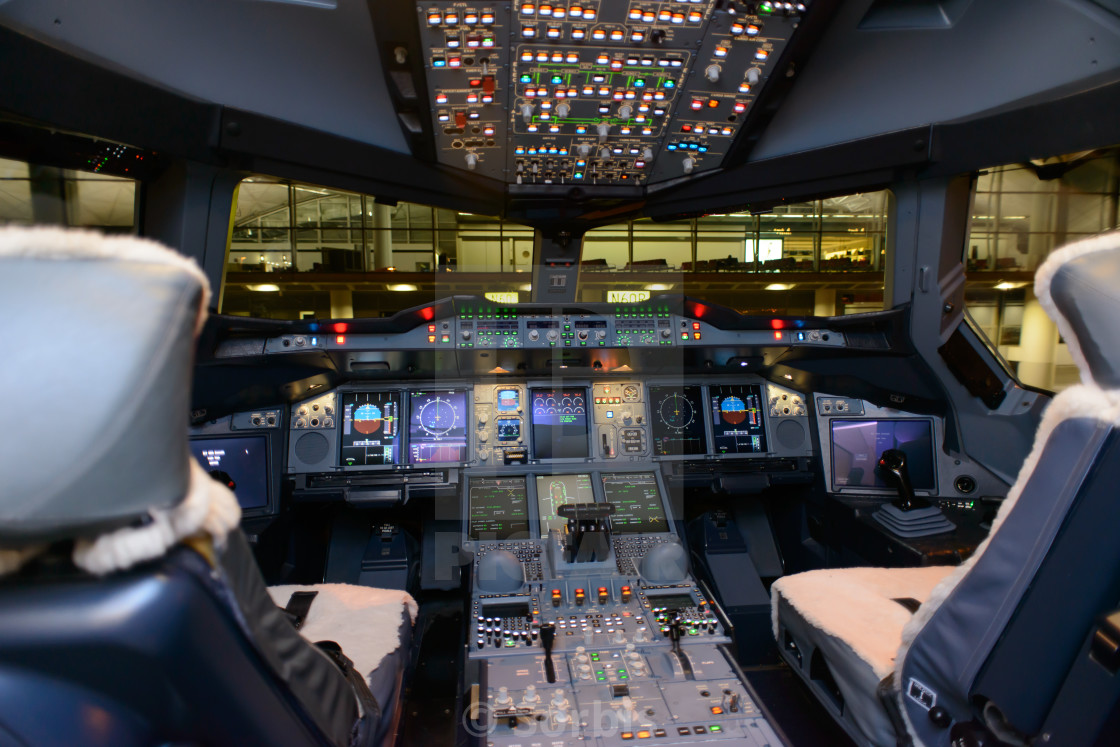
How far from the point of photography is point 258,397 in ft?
9.04

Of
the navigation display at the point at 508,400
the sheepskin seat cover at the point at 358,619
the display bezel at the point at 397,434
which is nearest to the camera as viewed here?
the sheepskin seat cover at the point at 358,619

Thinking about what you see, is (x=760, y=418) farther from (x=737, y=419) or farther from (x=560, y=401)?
(x=560, y=401)

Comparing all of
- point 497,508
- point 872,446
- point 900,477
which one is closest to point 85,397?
point 497,508

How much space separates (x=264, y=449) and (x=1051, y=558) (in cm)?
288

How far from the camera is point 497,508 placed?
2.73 m

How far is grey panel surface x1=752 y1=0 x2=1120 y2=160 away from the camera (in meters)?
2.16

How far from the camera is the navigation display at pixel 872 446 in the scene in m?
2.94

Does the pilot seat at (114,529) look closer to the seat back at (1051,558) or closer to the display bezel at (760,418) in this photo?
the seat back at (1051,558)

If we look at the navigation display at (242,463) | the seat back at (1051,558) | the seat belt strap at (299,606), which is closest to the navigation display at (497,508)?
the seat belt strap at (299,606)

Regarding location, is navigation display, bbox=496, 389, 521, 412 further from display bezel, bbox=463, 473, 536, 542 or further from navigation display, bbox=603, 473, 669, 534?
navigation display, bbox=603, 473, 669, 534

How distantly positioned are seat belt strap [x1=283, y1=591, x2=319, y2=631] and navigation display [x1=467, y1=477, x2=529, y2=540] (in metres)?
0.86

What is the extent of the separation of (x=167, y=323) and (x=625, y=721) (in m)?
1.48

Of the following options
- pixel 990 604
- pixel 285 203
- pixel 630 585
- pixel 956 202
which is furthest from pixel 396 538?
pixel 285 203

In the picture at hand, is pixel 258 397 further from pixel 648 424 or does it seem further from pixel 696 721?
pixel 696 721
